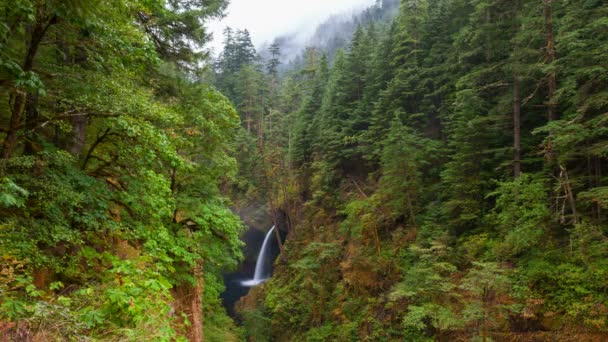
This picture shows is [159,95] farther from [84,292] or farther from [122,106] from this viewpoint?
[84,292]

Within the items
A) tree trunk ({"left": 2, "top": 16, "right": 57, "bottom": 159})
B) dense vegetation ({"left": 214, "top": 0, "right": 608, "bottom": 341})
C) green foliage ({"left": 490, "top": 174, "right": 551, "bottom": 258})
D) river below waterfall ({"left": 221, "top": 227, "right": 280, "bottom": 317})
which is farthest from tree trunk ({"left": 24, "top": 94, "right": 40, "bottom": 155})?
river below waterfall ({"left": 221, "top": 227, "right": 280, "bottom": 317})

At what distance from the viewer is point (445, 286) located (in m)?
10.3

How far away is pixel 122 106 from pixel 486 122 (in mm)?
12834

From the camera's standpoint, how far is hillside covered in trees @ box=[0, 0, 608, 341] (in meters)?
4.46

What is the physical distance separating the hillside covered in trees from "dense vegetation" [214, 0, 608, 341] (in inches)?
3.7

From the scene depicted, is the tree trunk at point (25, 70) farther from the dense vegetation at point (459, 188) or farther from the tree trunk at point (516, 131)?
the tree trunk at point (516, 131)

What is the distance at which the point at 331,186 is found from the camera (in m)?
25.0

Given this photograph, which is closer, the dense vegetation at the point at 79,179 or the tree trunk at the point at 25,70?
the dense vegetation at the point at 79,179

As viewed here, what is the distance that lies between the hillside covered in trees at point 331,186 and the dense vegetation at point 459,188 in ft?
0.31

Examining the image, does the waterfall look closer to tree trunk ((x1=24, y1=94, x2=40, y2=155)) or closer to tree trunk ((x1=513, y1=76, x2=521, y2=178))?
tree trunk ((x1=513, y1=76, x2=521, y2=178))

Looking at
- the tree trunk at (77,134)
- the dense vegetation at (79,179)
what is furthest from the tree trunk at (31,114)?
the tree trunk at (77,134)

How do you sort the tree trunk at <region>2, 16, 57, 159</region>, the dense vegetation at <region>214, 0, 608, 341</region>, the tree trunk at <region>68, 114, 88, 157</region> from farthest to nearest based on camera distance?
the dense vegetation at <region>214, 0, 608, 341</region> < the tree trunk at <region>68, 114, 88, 157</region> < the tree trunk at <region>2, 16, 57, 159</region>

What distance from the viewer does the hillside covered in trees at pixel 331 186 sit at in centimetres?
446

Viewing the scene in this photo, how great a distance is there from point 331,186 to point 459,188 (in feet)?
40.3
